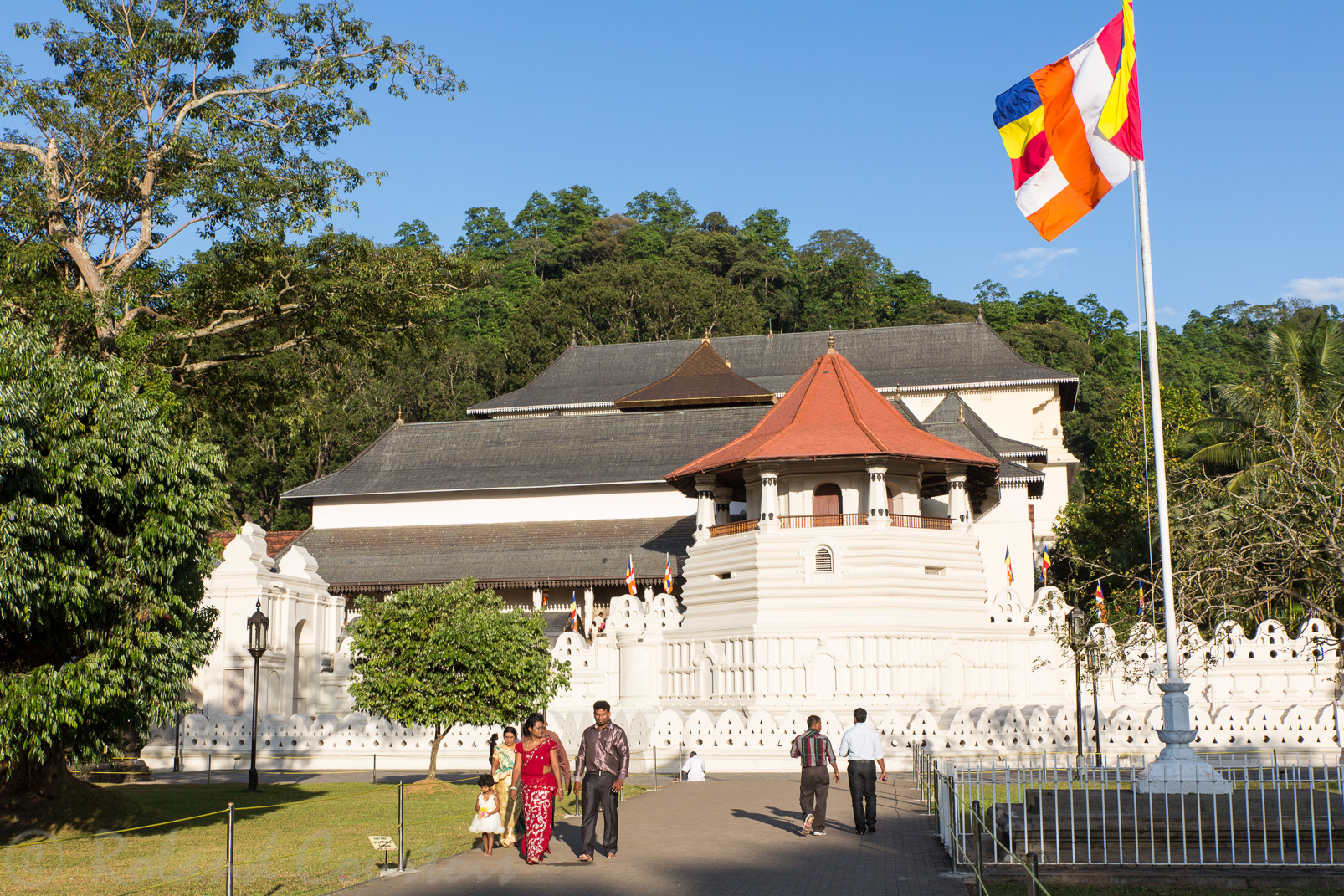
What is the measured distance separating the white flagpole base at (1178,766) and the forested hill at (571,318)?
1500 cm

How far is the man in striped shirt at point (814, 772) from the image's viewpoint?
509 inches

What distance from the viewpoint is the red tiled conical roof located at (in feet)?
101

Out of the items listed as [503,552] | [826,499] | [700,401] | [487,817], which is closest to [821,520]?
[826,499]

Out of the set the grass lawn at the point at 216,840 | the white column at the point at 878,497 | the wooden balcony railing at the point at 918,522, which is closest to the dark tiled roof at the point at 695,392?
the wooden balcony railing at the point at 918,522

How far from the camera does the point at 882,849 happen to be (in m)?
11.9

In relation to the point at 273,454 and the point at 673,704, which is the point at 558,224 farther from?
the point at 673,704

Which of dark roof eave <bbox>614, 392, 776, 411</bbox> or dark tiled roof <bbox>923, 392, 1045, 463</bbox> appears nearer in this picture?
dark tiled roof <bbox>923, 392, 1045, 463</bbox>

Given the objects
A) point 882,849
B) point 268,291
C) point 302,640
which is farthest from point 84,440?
point 302,640

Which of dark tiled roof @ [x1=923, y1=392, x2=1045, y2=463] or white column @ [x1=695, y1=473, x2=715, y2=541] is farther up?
dark tiled roof @ [x1=923, y1=392, x2=1045, y2=463]

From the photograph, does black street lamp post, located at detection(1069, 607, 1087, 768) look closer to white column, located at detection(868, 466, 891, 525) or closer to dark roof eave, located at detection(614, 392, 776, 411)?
white column, located at detection(868, 466, 891, 525)

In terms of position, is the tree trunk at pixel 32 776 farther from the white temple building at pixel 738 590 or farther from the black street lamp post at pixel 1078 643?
the black street lamp post at pixel 1078 643

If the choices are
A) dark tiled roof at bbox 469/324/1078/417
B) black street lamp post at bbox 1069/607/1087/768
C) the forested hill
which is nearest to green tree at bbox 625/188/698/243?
the forested hill

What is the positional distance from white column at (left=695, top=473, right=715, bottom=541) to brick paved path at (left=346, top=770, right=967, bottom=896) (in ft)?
56.9

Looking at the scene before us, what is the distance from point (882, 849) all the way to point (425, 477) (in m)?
34.7
